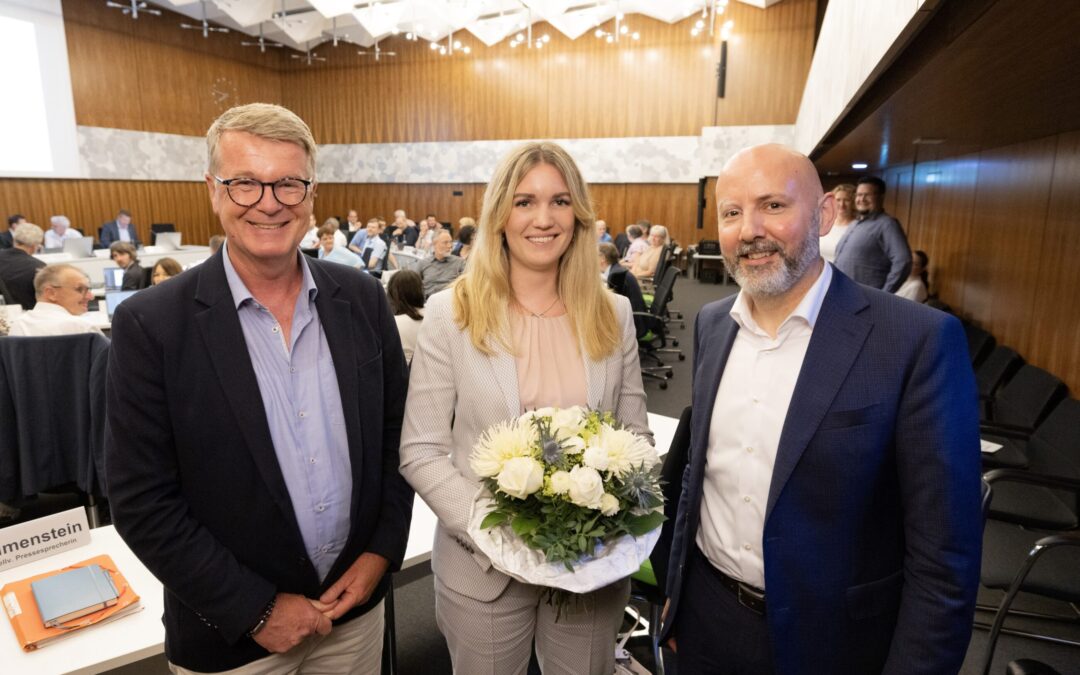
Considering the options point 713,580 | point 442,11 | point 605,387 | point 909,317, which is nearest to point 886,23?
point 909,317

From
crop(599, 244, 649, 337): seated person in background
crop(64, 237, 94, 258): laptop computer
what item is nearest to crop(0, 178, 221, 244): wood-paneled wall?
crop(64, 237, 94, 258): laptop computer

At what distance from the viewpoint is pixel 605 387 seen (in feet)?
5.35

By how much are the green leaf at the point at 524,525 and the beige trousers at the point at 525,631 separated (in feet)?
1.04

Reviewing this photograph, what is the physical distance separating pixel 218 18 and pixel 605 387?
18.7 metres

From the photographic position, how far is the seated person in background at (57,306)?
397 centimetres

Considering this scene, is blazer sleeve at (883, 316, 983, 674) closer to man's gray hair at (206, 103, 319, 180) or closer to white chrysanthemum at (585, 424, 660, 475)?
white chrysanthemum at (585, 424, 660, 475)

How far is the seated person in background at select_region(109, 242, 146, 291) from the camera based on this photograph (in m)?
6.57

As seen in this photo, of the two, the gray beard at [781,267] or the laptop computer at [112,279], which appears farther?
the laptop computer at [112,279]

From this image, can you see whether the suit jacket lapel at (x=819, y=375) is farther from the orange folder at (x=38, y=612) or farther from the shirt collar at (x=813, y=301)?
the orange folder at (x=38, y=612)

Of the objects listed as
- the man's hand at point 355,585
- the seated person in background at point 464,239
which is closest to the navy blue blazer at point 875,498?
the man's hand at point 355,585

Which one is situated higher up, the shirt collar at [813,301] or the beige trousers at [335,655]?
the shirt collar at [813,301]

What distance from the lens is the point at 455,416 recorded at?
5.32 ft

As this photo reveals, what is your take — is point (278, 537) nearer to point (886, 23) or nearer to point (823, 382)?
point (823, 382)

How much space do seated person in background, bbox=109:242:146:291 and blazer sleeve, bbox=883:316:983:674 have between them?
7119 mm
